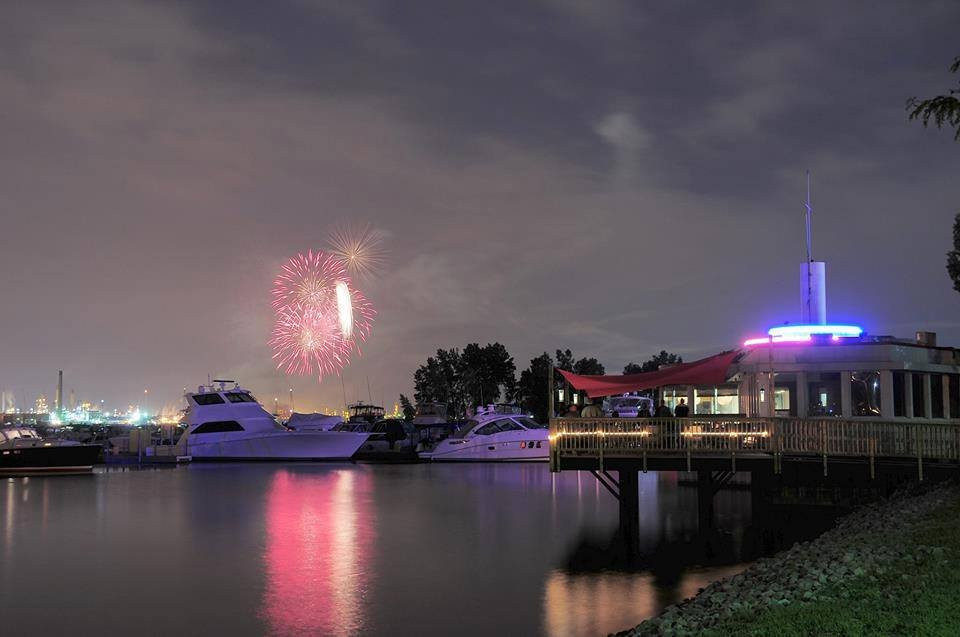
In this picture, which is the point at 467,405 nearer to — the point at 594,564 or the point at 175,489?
the point at 175,489

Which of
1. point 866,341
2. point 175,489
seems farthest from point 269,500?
point 866,341

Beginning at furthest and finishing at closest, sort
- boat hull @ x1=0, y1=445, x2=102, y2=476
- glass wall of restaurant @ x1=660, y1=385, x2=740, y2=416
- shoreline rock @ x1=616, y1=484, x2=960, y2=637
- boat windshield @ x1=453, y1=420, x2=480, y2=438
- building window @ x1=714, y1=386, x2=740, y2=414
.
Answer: boat windshield @ x1=453, y1=420, x2=480, y2=438 < boat hull @ x1=0, y1=445, x2=102, y2=476 < glass wall of restaurant @ x1=660, y1=385, x2=740, y2=416 < building window @ x1=714, y1=386, x2=740, y2=414 < shoreline rock @ x1=616, y1=484, x2=960, y2=637

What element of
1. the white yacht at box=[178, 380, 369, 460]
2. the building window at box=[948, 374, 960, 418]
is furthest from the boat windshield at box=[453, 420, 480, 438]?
the building window at box=[948, 374, 960, 418]

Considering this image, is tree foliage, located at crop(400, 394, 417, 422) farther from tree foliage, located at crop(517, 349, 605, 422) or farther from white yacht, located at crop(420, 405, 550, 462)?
white yacht, located at crop(420, 405, 550, 462)

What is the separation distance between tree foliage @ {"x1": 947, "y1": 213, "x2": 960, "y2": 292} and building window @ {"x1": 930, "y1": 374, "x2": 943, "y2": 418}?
7341mm

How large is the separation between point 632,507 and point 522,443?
149ft

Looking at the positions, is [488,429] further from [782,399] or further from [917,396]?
[917,396]

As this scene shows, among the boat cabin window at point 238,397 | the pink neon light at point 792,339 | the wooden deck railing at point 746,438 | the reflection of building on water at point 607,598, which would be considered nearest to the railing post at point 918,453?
the wooden deck railing at point 746,438

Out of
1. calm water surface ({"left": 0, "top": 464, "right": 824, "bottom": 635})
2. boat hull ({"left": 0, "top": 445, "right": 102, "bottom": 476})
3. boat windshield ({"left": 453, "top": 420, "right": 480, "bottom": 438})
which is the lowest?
calm water surface ({"left": 0, "top": 464, "right": 824, "bottom": 635})

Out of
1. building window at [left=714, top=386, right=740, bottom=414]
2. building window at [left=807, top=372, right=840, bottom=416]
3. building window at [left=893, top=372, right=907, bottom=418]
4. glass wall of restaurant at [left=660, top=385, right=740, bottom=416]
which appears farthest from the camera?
glass wall of restaurant at [left=660, top=385, right=740, bottom=416]

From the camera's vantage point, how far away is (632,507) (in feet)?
95.8

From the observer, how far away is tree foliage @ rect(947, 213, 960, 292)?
38.9 meters

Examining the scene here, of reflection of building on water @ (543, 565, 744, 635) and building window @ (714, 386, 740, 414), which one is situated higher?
building window @ (714, 386, 740, 414)

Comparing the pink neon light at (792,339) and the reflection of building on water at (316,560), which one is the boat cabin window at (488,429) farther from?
the pink neon light at (792,339)
